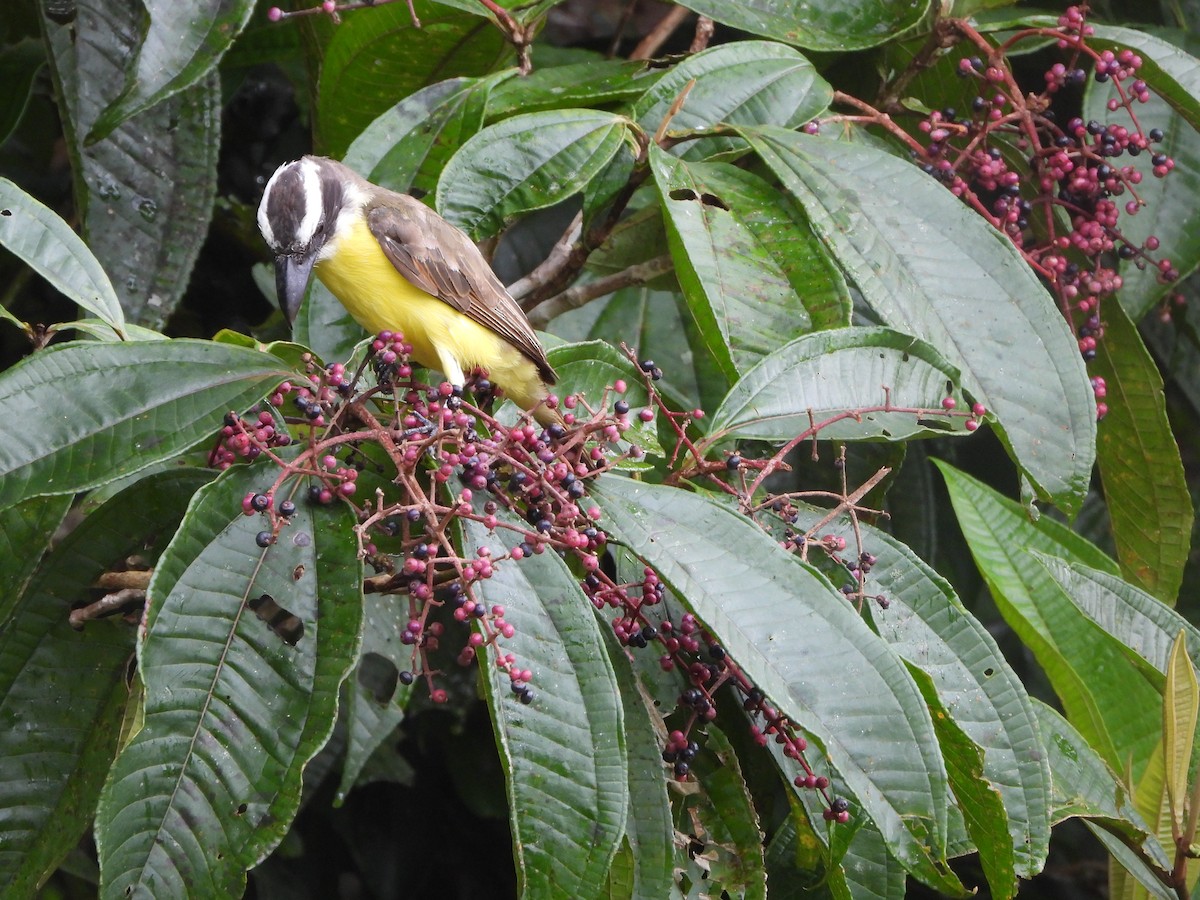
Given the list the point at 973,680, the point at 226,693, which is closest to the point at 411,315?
the point at 226,693

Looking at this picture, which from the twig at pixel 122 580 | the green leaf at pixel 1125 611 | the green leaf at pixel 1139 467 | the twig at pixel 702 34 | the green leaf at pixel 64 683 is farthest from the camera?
the twig at pixel 702 34

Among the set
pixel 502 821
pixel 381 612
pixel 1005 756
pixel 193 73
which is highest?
pixel 193 73

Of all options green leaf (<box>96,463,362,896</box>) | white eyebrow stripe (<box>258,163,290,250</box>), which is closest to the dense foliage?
green leaf (<box>96,463,362,896</box>)

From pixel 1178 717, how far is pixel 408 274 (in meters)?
1.53

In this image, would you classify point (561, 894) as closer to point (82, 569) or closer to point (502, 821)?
point (82, 569)

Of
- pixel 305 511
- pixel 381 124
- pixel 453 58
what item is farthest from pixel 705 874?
pixel 453 58

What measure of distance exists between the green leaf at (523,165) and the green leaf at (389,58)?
53 centimetres

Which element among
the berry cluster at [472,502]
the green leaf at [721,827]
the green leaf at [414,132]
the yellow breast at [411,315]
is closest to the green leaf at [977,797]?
the berry cluster at [472,502]

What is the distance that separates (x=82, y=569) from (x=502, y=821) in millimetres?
1602

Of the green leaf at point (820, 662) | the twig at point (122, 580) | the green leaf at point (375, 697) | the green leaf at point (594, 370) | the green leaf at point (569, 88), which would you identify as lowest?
the green leaf at point (375, 697)

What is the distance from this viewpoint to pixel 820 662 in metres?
1.30

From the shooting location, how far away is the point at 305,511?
1.51 metres

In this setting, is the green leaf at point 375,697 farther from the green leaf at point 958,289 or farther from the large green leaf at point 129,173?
the green leaf at point 958,289

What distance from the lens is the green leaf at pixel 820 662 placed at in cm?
126
